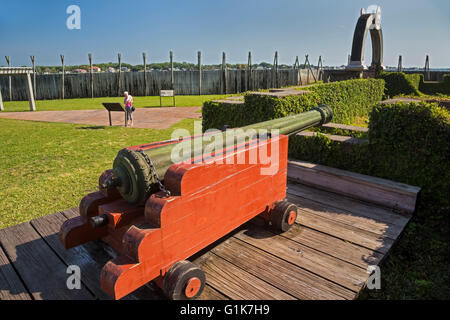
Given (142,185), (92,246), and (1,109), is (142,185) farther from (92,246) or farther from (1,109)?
(1,109)

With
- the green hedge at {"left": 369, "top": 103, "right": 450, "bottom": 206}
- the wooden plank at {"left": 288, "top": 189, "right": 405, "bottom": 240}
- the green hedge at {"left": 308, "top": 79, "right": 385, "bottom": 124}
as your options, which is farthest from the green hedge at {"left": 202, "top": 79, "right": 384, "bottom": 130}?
the wooden plank at {"left": 288, "top": 189, "right": 405, "bottom": 240}

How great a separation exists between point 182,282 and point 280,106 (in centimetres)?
363

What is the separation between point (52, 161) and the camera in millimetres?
6664

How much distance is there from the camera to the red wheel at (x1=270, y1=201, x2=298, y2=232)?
10.2 ft

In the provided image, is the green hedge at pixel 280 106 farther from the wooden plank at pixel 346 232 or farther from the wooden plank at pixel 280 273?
the wooden plank at pixel 280 273

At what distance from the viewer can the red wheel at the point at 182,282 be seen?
2.14 metres

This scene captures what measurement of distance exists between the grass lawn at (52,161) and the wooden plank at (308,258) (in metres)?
2.65

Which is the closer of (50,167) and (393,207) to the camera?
(393,207)

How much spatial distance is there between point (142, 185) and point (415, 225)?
2941 millimetres

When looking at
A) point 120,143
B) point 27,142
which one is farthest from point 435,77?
point 27,142

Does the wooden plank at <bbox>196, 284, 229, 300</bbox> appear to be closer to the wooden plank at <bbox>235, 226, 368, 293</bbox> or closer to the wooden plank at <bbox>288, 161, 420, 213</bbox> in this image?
the wooden plank at <bbox>235, 226, 368, 293</bbox>

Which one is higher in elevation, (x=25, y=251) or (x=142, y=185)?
(x=142, y=185)

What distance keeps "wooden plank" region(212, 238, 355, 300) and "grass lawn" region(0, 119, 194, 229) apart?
2.59 metres

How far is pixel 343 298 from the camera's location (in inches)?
90.4
